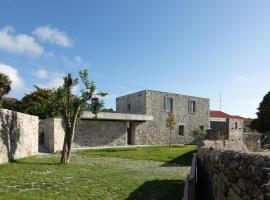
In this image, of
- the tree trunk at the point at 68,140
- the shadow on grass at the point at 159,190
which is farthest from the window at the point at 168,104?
the shadow on grass at the point at 159,190

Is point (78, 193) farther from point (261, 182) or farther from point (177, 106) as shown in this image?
point (177, 106)

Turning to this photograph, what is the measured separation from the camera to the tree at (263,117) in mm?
40125

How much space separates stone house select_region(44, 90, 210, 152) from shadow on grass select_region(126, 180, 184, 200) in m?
15.1

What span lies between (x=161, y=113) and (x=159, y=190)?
2840 centimetres

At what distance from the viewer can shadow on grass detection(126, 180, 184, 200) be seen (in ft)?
29.9

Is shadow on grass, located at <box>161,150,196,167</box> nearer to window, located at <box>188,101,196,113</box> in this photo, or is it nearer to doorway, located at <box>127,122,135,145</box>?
doorway, located at <box>127,122,135,145</box>

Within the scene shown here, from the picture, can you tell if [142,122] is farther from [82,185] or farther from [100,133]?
[82,185]

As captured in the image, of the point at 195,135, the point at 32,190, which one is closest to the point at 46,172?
the point at 32,190

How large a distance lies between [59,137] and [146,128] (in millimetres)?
13588

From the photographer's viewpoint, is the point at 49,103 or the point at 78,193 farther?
the point at 49,103

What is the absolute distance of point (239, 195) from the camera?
340cm

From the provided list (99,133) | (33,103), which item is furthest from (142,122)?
(33,103)

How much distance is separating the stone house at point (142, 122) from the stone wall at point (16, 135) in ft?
14.7

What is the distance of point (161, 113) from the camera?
126 feet
